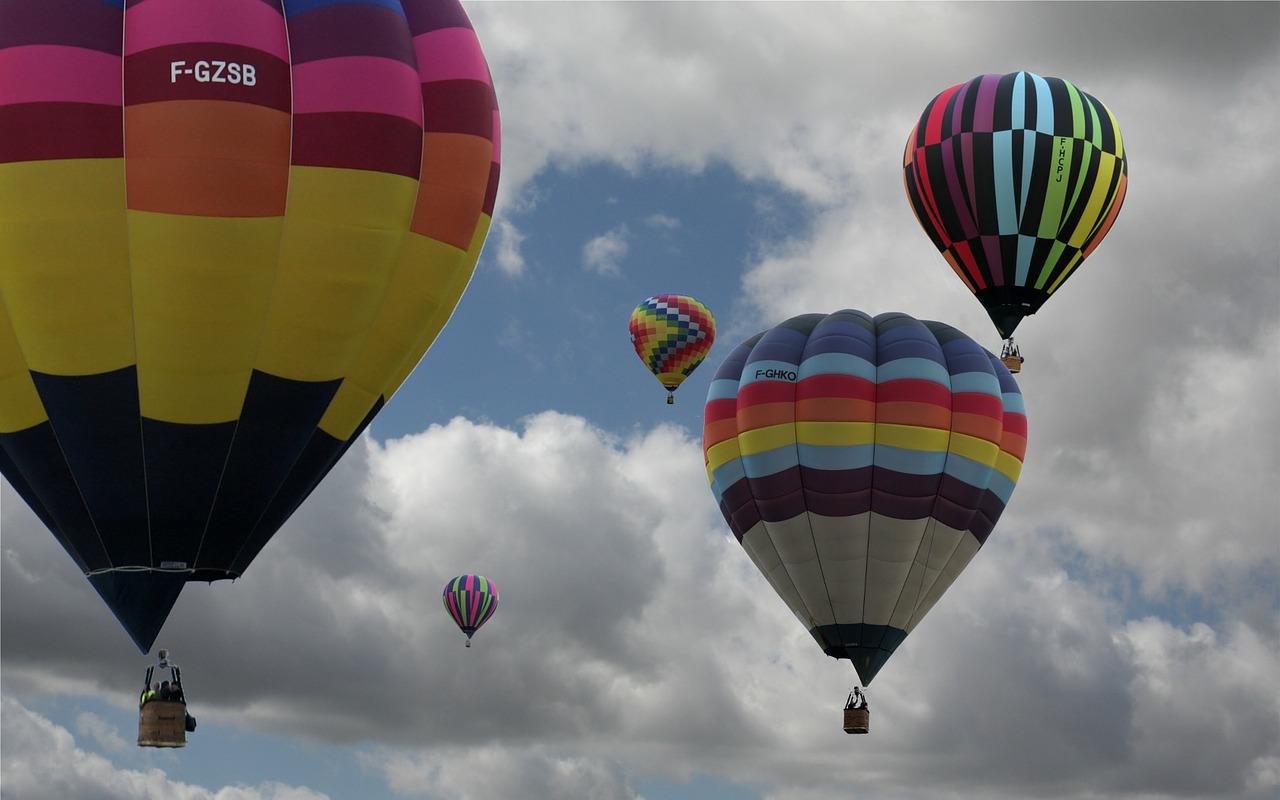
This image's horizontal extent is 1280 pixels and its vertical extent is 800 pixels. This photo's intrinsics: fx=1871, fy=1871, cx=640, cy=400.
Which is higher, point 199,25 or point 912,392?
point 912,392

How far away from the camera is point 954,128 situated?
32219mm

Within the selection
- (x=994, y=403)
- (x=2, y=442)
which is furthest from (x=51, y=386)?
(x=994, y=403)

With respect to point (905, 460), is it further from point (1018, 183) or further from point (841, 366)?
point (1018, 183)

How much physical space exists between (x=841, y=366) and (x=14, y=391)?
1451 cm

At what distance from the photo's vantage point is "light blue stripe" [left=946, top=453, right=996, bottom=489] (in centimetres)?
2980

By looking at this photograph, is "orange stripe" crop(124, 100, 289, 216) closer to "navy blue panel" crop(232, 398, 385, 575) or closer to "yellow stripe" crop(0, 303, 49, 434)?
"yellow stripe" crop(0, 303, 49, 434)

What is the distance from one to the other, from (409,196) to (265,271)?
1.81 metres

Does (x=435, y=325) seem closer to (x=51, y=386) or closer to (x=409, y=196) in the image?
(x=409, y=196)

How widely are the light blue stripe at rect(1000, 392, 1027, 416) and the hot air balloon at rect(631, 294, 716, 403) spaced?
16952mm

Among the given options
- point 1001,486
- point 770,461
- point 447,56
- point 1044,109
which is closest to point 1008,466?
point 1001,486

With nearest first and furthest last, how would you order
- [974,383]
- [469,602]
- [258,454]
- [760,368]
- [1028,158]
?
[258,454]
[974,383]
[760,368]
[1028,158]
[469,602]

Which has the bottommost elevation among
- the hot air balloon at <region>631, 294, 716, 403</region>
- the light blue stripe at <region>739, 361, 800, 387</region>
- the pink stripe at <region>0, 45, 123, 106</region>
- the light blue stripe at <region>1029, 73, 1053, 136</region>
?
the pink stripe at <region>0, 45, 123, 106</region>

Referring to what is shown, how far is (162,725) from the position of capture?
1933 cm

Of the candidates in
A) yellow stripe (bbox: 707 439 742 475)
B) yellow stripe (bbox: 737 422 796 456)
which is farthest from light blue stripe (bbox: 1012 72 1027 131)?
yellow stripe (bbox: 707 439 742 475)
